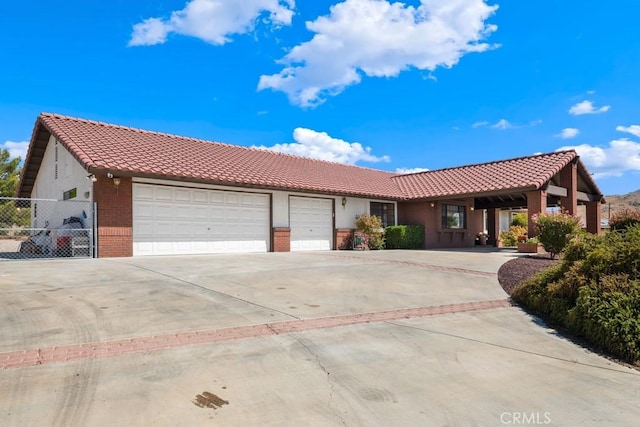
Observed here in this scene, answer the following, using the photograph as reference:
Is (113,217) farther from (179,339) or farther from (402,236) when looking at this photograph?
(402,236)

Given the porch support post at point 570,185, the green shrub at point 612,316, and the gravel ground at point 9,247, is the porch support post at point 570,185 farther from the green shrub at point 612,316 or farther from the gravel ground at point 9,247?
the gravel ground at point 9,247

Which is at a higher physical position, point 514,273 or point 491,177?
point 491,177

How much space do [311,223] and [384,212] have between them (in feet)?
16.9

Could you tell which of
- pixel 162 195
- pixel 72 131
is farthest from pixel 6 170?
pixel 162 195

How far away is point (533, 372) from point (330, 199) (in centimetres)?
1568

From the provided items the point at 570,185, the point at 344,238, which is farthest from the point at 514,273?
the point at 570,185

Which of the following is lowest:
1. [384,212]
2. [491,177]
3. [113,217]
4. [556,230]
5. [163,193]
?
[556,230]

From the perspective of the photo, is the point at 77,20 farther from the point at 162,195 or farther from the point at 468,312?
the point at 468,312

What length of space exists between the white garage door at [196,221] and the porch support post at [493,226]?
16.0 meters

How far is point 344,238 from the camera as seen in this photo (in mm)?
20016

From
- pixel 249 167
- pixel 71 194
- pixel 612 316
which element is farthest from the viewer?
pixel 249 167

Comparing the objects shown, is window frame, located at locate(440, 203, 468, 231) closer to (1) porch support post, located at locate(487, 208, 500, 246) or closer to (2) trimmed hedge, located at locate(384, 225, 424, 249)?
(2) trimmed hedge, located at locate(384, 225, 424, 249)

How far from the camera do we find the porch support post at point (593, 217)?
24.9m

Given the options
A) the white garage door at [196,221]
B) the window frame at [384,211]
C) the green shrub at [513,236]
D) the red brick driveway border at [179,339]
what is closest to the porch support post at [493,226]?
the green shrub at [513,236]
